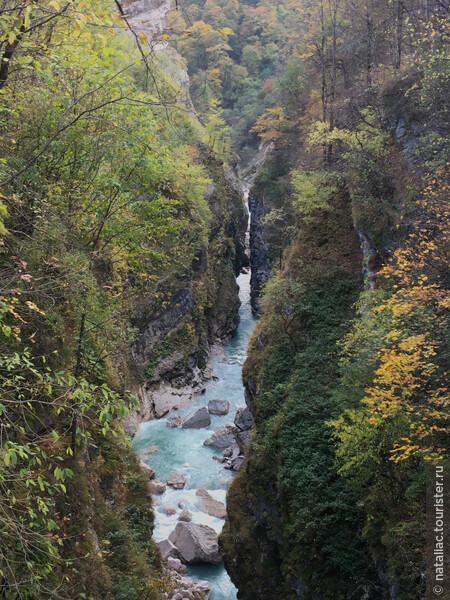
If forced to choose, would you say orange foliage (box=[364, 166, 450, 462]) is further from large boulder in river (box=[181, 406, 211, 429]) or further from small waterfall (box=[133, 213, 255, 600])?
large boulder in river (box=[181, 406, 211, 429])

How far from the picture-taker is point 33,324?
8203 mm

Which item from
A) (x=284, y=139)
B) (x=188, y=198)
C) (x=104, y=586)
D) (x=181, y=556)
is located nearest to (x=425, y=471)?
(x=104, y=586)

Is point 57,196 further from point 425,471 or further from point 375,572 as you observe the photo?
point 375,572

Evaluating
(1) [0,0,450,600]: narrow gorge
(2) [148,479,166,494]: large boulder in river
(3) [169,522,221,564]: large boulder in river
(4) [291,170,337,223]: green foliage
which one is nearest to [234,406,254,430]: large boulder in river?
(1) [0,0,450,600]: narrow gorge

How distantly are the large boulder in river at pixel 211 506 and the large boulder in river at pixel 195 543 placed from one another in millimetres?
1276

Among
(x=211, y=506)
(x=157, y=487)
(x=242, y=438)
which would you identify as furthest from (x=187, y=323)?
(x=211, y=506)

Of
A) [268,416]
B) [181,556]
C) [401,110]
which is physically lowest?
[181,556]

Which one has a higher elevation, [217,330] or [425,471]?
[425,471]

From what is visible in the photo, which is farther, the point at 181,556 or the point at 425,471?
the point at 181,556

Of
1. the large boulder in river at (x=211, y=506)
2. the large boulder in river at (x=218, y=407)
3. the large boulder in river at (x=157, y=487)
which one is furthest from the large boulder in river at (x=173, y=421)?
the large boulder in river at (x=211, y=506)

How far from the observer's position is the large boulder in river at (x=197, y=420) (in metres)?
23.4

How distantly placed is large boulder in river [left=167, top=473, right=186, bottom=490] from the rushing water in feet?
0.70

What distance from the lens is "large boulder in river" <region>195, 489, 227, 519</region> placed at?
676 inches

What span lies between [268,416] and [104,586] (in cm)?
715
